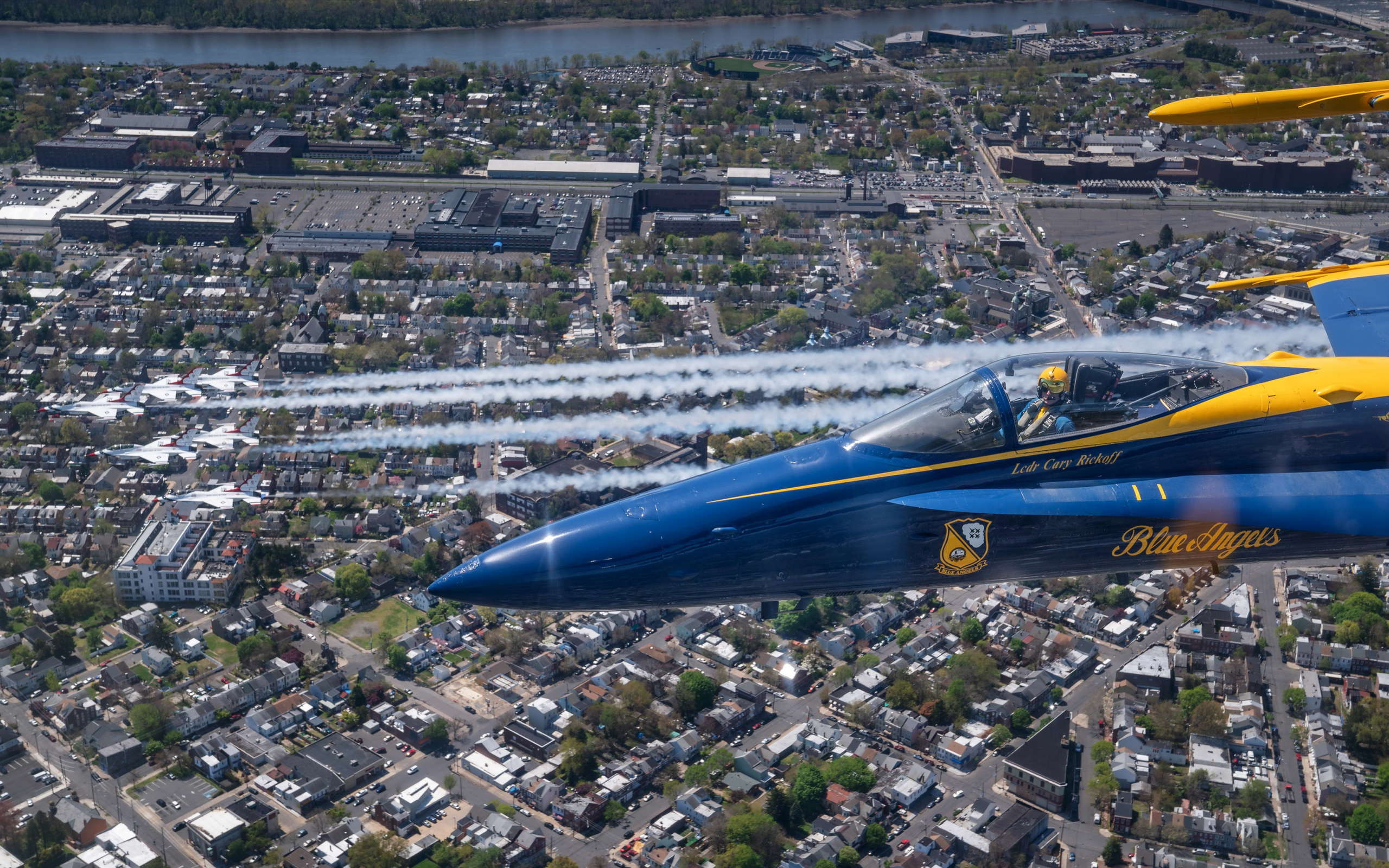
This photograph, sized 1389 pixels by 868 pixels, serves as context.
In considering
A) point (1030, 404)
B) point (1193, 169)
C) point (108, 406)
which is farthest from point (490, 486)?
point (1193, 169)

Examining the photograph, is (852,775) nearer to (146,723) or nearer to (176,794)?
(176,794)

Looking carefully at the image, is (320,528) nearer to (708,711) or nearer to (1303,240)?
(708,711)

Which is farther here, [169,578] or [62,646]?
[169,578]

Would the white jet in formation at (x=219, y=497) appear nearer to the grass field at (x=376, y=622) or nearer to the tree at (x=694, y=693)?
the grass field at (x=376, y=622)

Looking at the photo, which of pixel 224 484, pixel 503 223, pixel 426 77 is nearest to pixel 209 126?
pixel 426 77

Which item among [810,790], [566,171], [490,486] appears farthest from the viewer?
[566,171]

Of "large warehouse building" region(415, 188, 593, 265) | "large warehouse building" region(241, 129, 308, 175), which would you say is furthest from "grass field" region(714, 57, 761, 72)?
"large warehouse building" region(241, 129, 308, 175)

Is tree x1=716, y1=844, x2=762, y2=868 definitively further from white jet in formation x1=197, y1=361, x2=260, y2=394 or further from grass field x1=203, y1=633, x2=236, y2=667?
white jet in formation x1=197, y1=361, x2=260, y2=394
